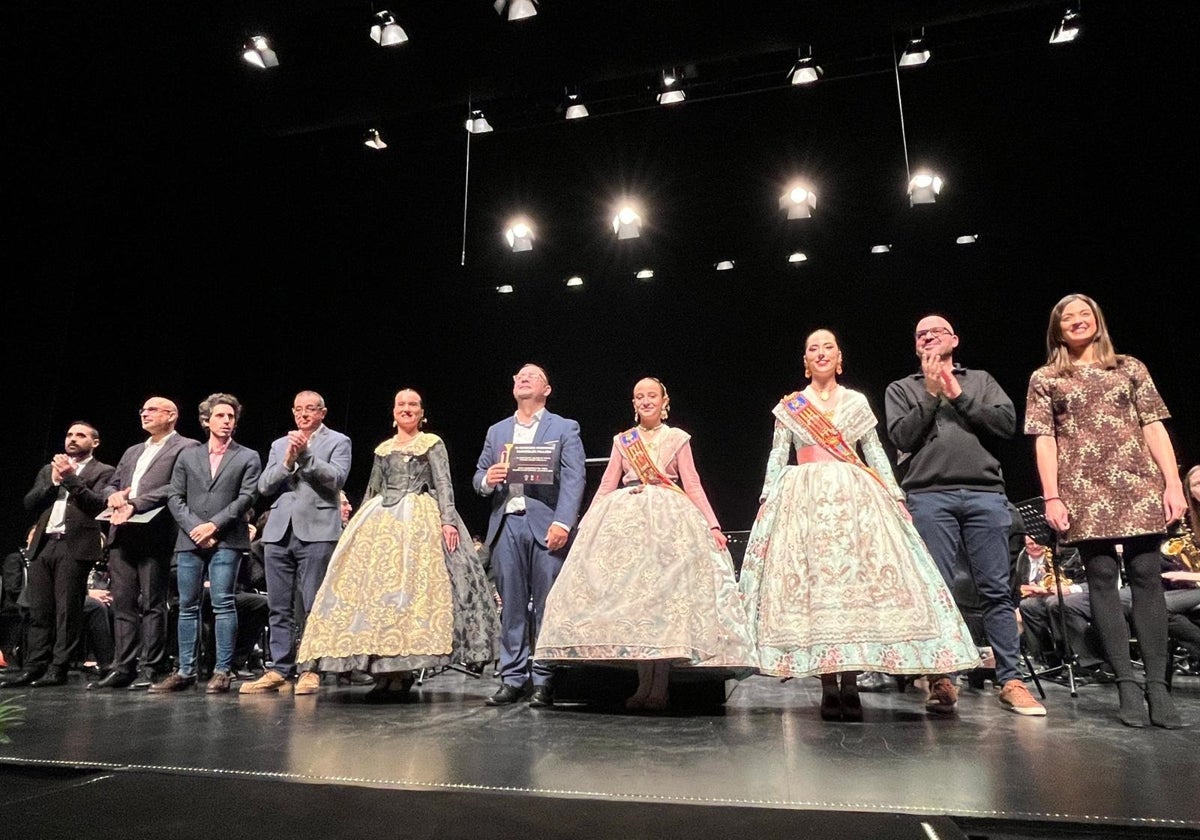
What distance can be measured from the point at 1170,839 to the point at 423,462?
3533 millimetres

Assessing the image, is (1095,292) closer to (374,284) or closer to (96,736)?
(374,284)

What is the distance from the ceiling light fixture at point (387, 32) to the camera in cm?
544

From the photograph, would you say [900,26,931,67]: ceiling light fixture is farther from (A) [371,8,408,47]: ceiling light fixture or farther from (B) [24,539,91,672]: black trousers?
(B) [24,539,91,672]: black trousers

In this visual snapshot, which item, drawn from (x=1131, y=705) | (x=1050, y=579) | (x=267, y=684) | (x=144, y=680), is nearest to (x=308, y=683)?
(x=267, y=684)

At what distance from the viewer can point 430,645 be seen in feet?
12.4

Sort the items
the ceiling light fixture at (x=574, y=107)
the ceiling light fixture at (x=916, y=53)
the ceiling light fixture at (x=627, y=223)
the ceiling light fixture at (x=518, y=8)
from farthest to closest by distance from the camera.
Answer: the ceiling light fixture at (x=627, y=223), the ceiling light fixture at (x=574, y=107), the ceiling light fixture at (x=916, y=53), the ceiling light fixture at (x=518, y=8)

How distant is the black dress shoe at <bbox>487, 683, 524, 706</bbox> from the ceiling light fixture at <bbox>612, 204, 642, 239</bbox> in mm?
5510

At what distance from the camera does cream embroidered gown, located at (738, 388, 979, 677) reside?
9.71ft

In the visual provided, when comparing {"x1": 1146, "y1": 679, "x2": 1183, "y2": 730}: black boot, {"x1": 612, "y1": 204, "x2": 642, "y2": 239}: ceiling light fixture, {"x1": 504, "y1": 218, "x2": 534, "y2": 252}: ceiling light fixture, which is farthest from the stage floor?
{"x1": 504, "y1": 218, "x2": 534, "y2": 252}: ceiling light fixture

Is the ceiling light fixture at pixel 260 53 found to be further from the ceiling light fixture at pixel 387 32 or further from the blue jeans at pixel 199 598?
the blue jeans at pixel 199 598

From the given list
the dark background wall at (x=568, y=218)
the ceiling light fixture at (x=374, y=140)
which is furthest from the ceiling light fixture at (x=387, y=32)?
the ceiling light fixture at (x=374, y=140)

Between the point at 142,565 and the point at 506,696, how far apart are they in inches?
103

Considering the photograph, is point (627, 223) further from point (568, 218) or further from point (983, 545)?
point (983, 545)

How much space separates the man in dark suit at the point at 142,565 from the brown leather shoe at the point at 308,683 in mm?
1166
